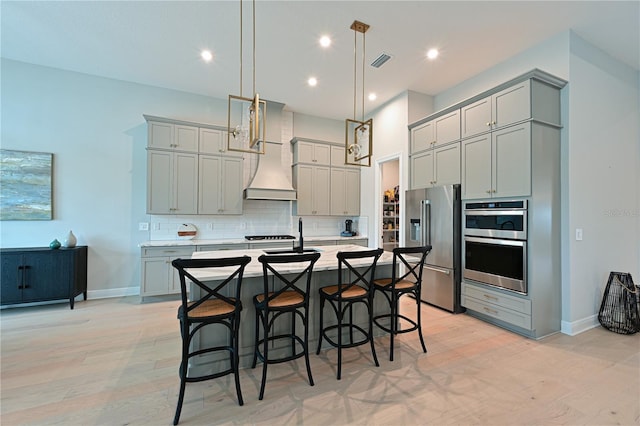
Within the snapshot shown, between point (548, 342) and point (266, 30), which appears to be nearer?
point (548, 342)

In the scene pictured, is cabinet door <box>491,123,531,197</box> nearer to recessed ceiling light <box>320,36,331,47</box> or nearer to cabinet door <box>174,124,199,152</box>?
recessed ceiling light <box>320,36,331,47</box>

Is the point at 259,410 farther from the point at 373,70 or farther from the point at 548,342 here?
the point at 373,70

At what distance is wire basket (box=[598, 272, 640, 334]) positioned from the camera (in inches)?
123

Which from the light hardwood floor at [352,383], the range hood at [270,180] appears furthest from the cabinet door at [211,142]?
→ the light hardwood floor at [352,383]

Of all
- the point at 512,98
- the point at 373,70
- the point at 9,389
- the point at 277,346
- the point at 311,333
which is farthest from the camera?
the point at 373,70

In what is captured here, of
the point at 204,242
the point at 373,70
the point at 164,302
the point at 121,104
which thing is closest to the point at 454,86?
the point at 373,70

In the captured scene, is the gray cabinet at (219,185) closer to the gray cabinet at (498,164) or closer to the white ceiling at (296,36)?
the white ceiling at (296,36)

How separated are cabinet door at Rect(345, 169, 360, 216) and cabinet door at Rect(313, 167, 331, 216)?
43cm

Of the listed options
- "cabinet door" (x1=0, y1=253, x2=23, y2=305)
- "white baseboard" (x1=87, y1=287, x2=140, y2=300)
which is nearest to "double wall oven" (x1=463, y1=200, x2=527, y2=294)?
"white baseboard" (x1=87, y1=287, x2=140, y2=300)

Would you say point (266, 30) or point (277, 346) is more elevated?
point (266, 30)

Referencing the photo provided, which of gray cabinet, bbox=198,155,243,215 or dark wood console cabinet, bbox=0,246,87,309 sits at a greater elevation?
gray cabinet, bbox=198,155,243,215

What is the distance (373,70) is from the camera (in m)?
4.08

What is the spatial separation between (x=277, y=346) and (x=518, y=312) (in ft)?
8.66

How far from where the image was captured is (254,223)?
5.36 meters
